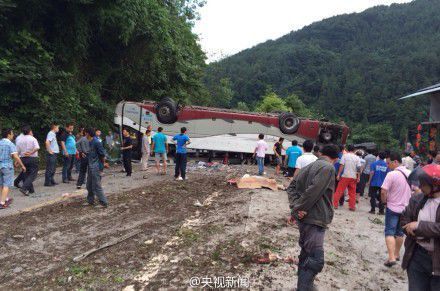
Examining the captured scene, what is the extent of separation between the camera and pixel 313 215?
152 inches

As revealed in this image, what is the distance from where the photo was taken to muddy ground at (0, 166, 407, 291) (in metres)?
4.46

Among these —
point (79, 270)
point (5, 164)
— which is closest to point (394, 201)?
point (79, 270)

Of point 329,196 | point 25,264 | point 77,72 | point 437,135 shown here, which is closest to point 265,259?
point 329,196

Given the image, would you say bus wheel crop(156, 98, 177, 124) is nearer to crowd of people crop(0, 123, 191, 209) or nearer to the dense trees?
the dense trees

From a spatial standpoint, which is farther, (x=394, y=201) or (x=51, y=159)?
(x=51, y=159)

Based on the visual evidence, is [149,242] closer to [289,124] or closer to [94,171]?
[94,171]

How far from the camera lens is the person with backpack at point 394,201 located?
5.43 metres

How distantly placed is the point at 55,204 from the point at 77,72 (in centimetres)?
1032

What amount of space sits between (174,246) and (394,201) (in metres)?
3.32

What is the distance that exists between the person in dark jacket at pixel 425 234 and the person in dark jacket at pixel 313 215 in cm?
85

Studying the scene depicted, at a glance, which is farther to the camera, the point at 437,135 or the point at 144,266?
the point at 437,135

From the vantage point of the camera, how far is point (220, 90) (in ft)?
139

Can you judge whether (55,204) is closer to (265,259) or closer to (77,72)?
(265,259)

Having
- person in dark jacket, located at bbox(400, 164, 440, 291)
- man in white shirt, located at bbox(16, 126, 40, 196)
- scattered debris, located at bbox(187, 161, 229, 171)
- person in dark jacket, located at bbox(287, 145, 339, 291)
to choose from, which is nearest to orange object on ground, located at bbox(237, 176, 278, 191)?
scattered debris, located at bbox(187, 161, 229, 171)
